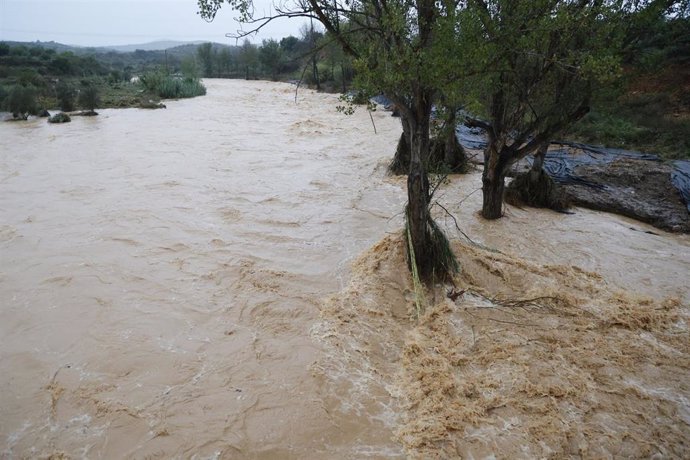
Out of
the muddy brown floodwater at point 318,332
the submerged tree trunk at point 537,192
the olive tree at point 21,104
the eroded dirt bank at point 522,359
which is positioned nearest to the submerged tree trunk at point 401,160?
the muddy brown floodwater at point 318,332

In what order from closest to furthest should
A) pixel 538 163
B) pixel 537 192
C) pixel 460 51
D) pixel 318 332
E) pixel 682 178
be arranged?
pixel 460 51 < pixel 318 332 < pixel 538 163 < pixel 537 192 < pixel 682 178

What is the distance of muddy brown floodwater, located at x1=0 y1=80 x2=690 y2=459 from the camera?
321 centimetres

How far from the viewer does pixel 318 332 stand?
4.38 meters

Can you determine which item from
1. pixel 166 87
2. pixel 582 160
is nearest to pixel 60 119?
pixel 166 87

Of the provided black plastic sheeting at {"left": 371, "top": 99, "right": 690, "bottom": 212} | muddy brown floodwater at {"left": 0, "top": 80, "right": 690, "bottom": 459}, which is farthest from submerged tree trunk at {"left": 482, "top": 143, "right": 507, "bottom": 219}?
black plastic sheeting at {"left": 371, "top": 99, "right": 690, "bottom": 212}

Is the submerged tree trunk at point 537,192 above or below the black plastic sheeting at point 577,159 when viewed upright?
below

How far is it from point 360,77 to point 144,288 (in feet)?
11.8

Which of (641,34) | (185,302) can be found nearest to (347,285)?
(185,302)

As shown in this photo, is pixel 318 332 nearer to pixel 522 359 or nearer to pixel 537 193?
pixel 522 359

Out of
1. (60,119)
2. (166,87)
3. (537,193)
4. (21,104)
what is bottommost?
(537,193)

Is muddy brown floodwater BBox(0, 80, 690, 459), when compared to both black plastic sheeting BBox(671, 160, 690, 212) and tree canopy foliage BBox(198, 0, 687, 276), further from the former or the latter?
black plastic sheeting BBox(671, 160, 690, 212)

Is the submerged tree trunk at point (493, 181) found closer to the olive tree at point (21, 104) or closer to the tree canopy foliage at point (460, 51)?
the tree canopy foliage at point (460, 51)

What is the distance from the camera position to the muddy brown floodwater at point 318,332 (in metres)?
3.21

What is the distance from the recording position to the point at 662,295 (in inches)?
207
